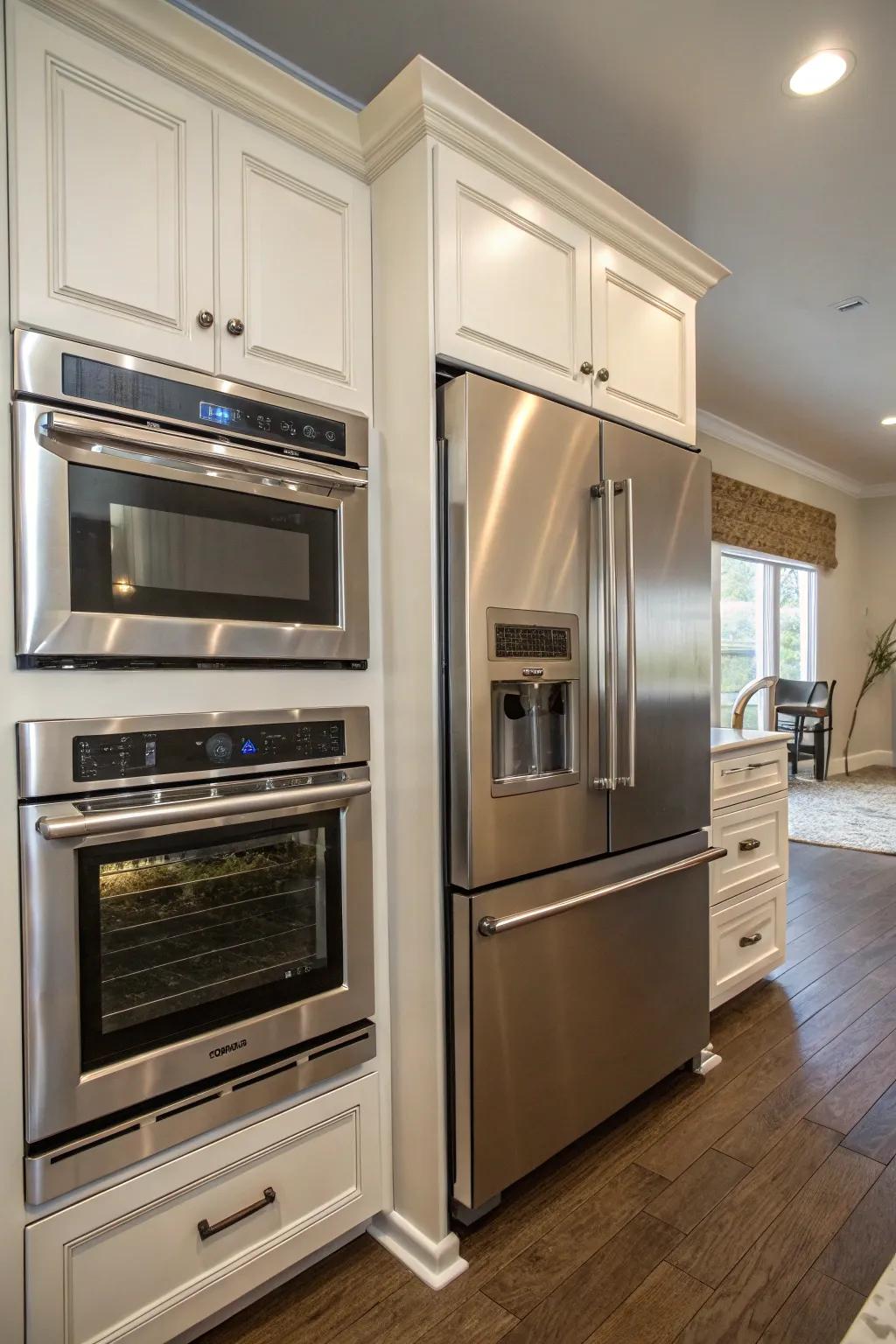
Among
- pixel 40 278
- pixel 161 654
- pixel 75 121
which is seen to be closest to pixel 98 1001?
pixel 161 654

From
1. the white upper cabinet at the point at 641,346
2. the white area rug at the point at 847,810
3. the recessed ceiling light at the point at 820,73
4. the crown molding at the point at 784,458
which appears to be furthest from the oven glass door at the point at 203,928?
the crown molding at the point at 784,458

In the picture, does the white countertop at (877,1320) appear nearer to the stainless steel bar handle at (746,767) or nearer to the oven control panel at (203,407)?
the oven control panel at (203,407)

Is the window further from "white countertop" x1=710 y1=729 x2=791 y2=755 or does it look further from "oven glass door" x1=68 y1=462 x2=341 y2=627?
"oven glass door" x1=68 y1=462 x2=341 y2=627

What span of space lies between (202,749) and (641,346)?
1.59 m

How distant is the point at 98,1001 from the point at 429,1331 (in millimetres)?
907

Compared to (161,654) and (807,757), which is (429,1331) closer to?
(161,654)

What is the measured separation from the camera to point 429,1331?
4.81ft

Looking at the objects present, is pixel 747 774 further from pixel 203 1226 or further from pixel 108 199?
pixel 108 199

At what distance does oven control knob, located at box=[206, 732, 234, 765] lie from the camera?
143cm

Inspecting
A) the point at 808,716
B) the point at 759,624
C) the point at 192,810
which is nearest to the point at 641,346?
the point at 192,810

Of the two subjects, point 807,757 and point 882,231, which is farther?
point 807,757

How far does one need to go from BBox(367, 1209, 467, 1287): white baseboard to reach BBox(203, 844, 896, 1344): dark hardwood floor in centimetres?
2

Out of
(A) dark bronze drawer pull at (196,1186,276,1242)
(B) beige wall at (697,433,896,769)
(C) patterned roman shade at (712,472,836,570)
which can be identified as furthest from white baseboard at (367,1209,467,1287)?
(B) beige wall at (697,433,896,769)

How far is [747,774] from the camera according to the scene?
272 centimetres
